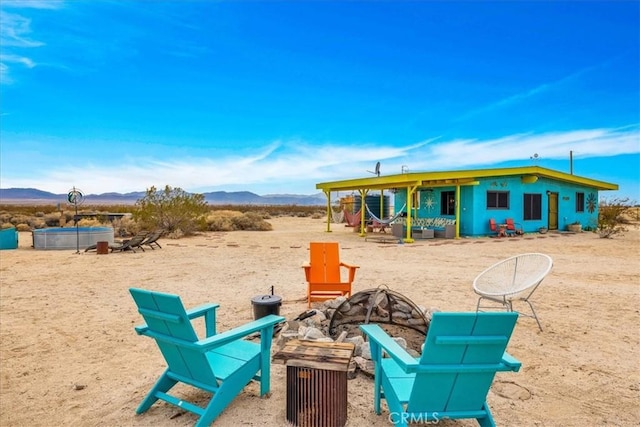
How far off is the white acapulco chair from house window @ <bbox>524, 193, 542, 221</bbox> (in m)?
13.1

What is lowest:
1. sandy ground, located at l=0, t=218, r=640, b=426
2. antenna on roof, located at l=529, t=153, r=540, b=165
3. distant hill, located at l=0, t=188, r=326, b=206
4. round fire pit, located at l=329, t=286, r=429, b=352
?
sandy ground, located at l=0, t=218, r=640, b=426

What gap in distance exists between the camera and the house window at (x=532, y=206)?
16109mm

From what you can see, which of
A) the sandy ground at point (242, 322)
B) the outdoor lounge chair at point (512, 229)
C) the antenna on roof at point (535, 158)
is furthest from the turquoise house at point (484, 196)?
the sandy ground at point (242, 322)

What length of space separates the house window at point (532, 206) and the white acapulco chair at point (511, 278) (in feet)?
43.0

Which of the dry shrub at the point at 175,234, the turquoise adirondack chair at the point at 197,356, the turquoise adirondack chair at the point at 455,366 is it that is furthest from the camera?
the dry shrub at the point at 175,234

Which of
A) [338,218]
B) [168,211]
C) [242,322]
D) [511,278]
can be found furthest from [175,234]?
[511,278]

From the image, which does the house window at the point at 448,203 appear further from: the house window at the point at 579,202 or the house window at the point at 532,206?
the house window at the point at 579,202

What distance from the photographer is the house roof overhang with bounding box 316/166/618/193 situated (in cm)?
1320

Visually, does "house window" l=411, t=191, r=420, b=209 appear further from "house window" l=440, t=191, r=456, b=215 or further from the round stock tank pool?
the round stock tank pool

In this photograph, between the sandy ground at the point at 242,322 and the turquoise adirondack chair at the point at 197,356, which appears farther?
the sandy ground at the point at 242,322

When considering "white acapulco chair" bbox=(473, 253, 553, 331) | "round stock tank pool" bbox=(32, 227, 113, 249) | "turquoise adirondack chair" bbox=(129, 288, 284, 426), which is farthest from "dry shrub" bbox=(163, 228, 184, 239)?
"turquoise adirondack chair" bbox=(129, 288, 284, 426)

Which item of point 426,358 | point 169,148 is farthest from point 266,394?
point 169,148

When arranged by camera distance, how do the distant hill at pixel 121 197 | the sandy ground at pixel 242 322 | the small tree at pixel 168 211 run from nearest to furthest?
the sandy ground at pixel 242 322 < the small tree at pixel 168 211 < the distant hill at pixel 121 197

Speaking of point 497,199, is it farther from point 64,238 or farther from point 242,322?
point 64,238
